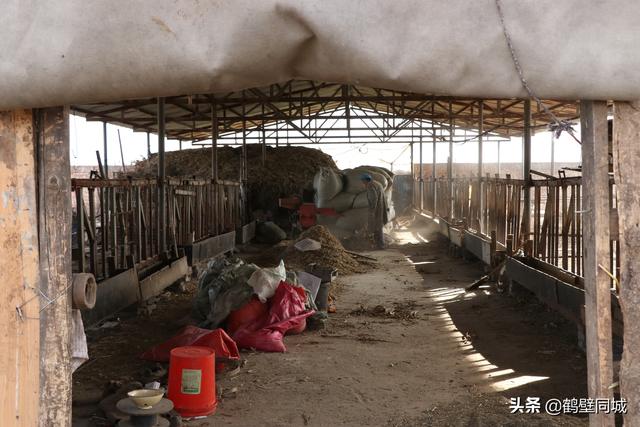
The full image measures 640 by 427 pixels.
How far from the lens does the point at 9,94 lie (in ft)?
7.41

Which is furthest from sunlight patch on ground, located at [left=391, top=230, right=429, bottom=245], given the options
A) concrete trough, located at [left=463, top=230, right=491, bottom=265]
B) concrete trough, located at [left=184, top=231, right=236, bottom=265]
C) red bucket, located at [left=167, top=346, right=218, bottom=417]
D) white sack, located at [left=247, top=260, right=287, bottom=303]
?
red bucket, located at [left=167, top=346, right=218, bottom=417]

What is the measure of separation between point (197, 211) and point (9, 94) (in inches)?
410

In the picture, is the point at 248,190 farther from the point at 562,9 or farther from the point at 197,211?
the point at 562,9

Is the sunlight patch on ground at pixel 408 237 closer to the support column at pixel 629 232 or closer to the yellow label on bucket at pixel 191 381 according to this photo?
the yellow label on bucket at pixel 191 381

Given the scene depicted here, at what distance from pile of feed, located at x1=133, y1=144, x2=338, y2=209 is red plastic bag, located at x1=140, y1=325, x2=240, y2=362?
13885mm

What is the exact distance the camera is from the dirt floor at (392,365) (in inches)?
189

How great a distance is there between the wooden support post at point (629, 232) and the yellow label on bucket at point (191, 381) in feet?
9.89

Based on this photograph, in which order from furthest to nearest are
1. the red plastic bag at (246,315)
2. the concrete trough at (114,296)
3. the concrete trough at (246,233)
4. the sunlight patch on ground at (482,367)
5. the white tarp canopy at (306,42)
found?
the concrete trough at (246,233) < the red plastic bag at (246,315) < the concrete trough at (114,296) < the sunlight patch on ground at (482,367) < the white tarp canopy at (306,42)

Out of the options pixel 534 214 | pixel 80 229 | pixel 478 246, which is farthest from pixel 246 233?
pixel 80 229

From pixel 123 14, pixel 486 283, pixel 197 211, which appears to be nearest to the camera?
pixel 123 14

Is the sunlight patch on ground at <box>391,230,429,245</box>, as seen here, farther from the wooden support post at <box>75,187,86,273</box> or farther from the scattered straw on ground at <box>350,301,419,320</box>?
the wooden support post at <box>75,187,86,273</box>

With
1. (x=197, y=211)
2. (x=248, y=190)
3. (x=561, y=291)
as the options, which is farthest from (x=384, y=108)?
(x=561, y=291)

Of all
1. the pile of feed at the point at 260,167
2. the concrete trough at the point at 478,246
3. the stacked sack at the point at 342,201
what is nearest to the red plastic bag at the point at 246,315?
the concrete trough at the point at 478,246

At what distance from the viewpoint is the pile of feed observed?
20547mm
